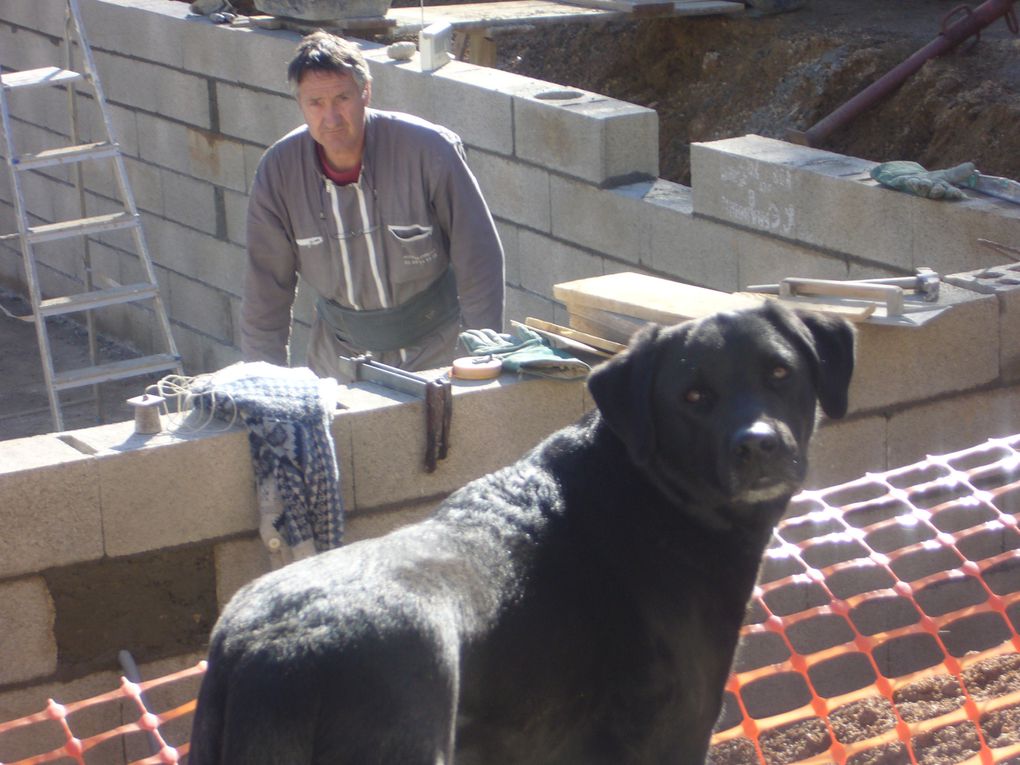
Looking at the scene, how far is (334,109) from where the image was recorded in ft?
16.0

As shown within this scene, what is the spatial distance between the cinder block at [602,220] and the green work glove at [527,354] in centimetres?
234

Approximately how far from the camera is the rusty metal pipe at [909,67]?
9375 millimetres

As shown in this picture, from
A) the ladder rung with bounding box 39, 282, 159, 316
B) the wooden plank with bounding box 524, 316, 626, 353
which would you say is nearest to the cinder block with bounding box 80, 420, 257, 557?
the wooden plank with bounding box 524, 316, 626, 353

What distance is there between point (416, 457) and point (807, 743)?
5.24 ft

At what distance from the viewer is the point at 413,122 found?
16.6ft

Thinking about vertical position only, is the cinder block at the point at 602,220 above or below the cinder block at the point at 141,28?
below

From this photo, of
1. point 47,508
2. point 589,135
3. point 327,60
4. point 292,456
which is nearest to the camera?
point 47,508

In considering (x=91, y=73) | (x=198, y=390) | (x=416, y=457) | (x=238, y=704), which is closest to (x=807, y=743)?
(x=416, y=457)

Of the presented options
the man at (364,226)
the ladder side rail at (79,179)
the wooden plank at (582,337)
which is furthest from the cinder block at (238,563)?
the ladder side rail at (79,179)

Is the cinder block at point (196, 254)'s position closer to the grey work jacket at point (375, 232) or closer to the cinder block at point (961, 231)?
the grey work jacket at point (375, 232)

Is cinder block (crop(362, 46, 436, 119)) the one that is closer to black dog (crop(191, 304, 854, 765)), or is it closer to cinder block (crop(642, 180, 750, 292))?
cinder block (crop(642, 180, 750, 292))

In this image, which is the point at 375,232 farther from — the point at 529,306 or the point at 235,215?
the point at 235,215

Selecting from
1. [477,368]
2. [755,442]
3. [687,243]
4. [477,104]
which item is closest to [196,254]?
[477,104]

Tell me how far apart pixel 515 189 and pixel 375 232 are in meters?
2.36
